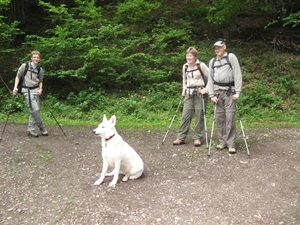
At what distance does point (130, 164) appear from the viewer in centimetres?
665

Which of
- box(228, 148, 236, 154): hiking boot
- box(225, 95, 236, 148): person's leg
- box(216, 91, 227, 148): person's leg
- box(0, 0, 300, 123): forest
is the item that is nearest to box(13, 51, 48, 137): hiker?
box(0, 0, 300, 123): forest

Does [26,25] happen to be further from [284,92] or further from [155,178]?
[155,178]

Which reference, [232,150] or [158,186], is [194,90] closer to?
[232,150]

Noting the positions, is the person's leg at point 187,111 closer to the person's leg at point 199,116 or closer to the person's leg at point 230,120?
the person's leg at point 199,116

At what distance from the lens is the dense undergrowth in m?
12.1

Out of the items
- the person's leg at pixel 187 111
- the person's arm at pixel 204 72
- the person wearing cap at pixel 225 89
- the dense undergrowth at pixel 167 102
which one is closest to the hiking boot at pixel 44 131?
the dense undergrowth at pixel 167 102

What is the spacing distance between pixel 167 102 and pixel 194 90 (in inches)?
197

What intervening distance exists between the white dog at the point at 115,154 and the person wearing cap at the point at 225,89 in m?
2.49

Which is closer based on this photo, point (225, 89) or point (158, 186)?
point (158, 186)

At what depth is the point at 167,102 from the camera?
1330 cm

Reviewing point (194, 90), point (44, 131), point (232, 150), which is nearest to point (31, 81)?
point (44, 131)

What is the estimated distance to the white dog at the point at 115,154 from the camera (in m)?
6.34

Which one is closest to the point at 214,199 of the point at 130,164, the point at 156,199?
the point at 156,199

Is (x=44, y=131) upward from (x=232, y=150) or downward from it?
upward
